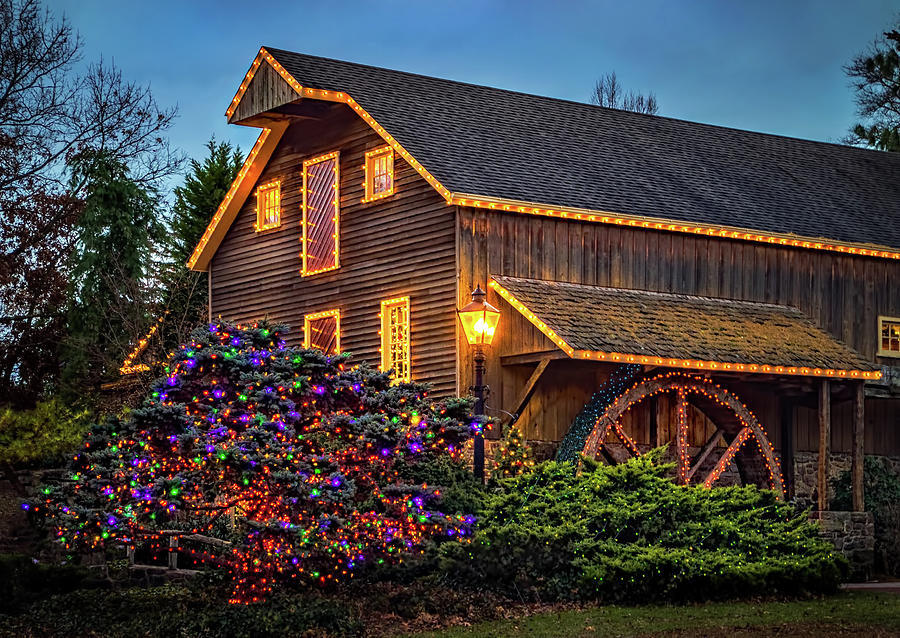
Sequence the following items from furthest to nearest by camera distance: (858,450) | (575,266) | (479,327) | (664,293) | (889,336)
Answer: (889,336)
(664,293)
(858,450)
(575,266)
(479,327)

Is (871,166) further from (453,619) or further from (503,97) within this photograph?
(453,619)

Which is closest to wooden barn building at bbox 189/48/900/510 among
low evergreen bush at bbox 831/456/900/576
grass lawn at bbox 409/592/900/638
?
low evergreen bush at bbox 831/456/900/576

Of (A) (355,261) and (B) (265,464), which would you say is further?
(A) (355,261)

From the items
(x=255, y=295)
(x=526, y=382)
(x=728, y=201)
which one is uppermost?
(x=728, y=201)

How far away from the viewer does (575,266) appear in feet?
81.8

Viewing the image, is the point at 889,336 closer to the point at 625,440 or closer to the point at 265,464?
the point at 625,440

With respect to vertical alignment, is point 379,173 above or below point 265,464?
above

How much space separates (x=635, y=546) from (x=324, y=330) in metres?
11.1

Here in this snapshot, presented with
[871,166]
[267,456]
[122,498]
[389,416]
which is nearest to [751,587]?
Answer: [389,416]

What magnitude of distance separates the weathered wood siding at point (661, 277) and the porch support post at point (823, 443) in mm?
1901

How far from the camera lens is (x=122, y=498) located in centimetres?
1641

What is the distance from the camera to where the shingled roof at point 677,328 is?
22359mm

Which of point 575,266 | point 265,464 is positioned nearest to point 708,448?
point 575,266

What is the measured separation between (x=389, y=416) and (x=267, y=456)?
2.53 m
